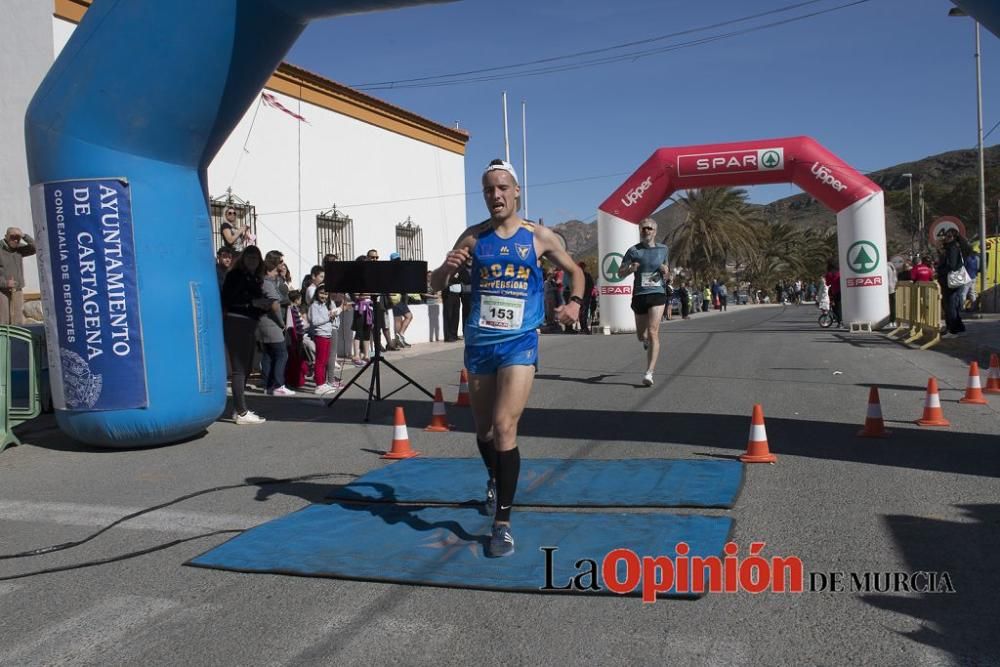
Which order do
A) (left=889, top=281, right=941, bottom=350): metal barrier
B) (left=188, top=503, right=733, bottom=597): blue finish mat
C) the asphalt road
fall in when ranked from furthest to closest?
(left=889, top=281, right=941, bottom=350): metal barrier < (left=188, top=503, right=733, bottom=597): blue finish mat < the asphalt road

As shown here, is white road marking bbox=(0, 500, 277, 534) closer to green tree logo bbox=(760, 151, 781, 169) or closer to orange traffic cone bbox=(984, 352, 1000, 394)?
orange traffic cone bbox=(984, 352, 1000, 394)

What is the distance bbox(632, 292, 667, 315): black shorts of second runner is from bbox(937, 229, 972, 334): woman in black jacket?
7742mm

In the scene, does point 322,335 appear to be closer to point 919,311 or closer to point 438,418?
point 438,418

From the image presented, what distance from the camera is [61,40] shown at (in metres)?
13.6

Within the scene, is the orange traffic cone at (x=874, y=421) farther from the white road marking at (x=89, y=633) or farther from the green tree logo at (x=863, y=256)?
the green tree logo at (x=863, y=256)

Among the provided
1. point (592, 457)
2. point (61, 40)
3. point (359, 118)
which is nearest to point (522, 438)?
point (592, 457)

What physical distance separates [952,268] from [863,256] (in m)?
4.09

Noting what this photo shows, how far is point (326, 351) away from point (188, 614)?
866 centimetres

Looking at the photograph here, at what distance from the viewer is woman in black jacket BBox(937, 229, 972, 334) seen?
1595cm

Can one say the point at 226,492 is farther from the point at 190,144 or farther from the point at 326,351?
the point at 326,351

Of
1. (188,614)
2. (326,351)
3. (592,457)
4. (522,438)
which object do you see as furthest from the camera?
(326,351)

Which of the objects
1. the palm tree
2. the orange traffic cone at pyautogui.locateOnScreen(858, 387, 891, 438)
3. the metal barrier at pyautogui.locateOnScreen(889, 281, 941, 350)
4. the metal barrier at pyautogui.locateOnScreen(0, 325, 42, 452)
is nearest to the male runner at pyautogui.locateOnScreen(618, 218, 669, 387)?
the orange traffic cone at pyautogui.locateOnScreen(858, 387, 891, 438)

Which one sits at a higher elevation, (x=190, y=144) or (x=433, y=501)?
(x=190, y=144)

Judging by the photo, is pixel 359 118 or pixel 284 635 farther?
pixel 359 118
